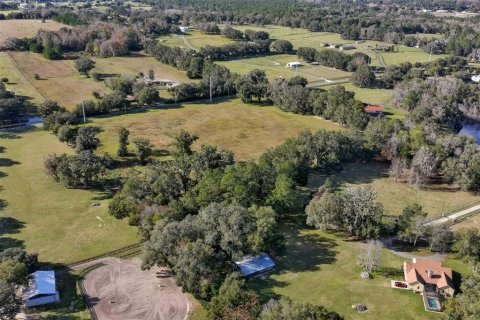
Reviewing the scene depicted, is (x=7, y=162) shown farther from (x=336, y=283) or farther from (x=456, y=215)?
(x=456, y=215)

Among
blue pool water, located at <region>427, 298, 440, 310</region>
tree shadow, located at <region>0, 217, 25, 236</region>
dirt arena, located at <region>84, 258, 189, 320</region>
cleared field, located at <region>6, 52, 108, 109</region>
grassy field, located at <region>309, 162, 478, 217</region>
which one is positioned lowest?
dirt arena, located at <region>84, 258, 189, 320</region>

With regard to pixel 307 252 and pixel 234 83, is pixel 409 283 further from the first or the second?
pixel 234 83

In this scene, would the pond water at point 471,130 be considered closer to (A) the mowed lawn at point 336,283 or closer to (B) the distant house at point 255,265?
(A) the mowed lawn at point 336,283

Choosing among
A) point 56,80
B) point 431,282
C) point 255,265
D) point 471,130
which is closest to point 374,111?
point 471,130

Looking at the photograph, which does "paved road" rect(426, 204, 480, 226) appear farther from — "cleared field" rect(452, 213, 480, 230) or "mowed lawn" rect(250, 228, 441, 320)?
"mowed lawn" rect(250, 228, 441, 320)

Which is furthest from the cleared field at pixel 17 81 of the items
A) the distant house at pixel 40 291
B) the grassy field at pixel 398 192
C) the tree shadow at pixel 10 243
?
the grassy field at pixel 398 192

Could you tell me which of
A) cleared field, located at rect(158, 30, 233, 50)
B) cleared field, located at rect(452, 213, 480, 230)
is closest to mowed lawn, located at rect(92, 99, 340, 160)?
cleared field, located at rect(452, 213, 480, 230)
